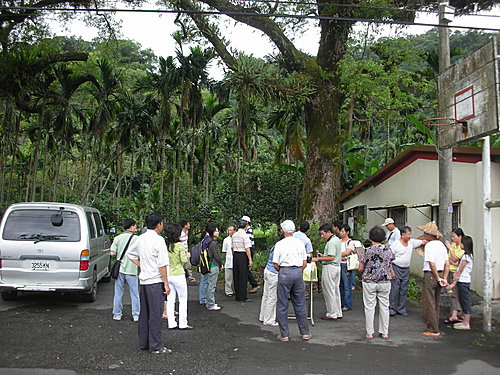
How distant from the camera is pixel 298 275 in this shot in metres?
7.31

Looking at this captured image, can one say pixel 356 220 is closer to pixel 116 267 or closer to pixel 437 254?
pixel 437 254

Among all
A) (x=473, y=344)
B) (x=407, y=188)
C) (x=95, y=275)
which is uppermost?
(x=407, y=188)

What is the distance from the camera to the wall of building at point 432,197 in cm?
1070

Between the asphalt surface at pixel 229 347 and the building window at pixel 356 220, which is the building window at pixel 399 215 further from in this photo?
the asphalt surface at pixel 229 347

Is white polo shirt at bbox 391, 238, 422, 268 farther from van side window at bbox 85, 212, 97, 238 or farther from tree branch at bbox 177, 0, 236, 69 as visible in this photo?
tree branch at bbox 177, 0, 236, 69

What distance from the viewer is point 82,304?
993 centimetres

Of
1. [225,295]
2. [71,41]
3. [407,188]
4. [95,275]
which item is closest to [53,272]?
[95,275]

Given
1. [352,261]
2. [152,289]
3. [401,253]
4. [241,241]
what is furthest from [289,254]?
[241,241]

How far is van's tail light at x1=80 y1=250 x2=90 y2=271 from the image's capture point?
906cm

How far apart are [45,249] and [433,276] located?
21.5 feet

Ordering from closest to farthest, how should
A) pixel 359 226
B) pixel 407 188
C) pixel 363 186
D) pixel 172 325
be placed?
1. pixel 172 325
2. pixel 407 188
3. pixel 359 226
4. pixel 363 186

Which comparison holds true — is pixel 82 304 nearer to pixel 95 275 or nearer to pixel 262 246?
pixel 95 275

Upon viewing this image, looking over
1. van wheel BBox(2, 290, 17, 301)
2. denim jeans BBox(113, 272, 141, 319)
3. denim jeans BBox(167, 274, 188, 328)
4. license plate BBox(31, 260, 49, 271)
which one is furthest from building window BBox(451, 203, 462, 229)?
van wheel BBox(2, 290, 17, 301)

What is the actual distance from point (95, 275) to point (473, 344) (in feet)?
22.9
